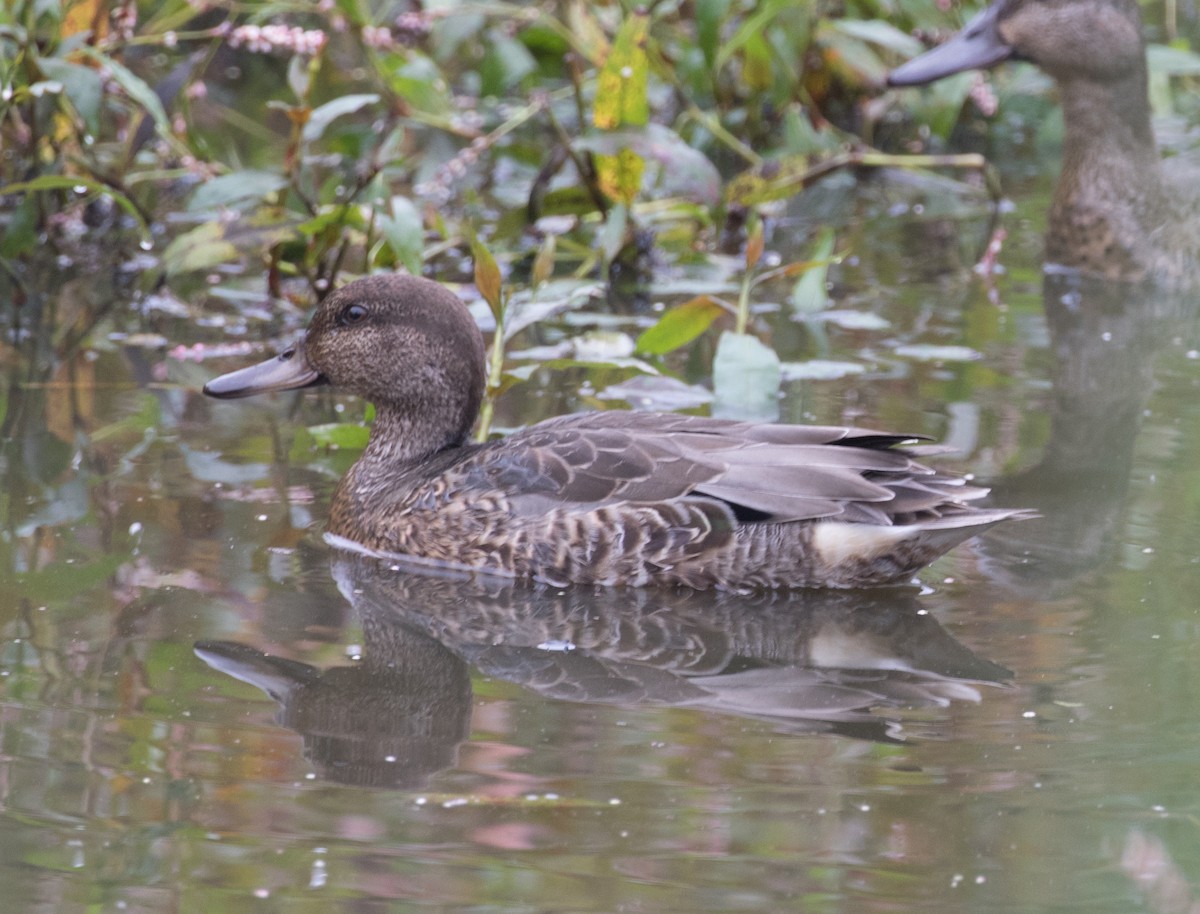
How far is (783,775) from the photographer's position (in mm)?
4105

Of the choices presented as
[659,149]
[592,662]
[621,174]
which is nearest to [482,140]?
[621,174]

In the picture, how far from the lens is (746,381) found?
266 inches

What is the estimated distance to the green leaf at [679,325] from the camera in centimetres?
671

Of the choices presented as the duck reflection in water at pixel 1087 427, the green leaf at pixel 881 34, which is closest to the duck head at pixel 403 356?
the duck reflection in water at pixel 1087 427

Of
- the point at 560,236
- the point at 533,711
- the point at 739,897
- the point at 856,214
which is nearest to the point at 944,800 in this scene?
the point at 739,897

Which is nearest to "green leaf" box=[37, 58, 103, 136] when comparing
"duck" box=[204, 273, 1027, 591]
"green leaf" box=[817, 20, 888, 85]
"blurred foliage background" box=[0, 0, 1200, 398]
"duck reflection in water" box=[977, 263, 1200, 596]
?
"blurred foliage background" box=[0, 0, 1200, 398]

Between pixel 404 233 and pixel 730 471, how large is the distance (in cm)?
222

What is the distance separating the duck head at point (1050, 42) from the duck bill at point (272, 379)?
4576mm

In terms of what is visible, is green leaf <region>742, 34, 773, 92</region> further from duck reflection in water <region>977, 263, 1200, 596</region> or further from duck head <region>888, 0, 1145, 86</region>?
duck reflection in water <region>977, 263, 1200, 596</region>

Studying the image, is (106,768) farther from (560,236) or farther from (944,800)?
(560,236)

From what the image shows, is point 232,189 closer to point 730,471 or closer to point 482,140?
point 482,140

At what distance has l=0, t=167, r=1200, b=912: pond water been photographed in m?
3.69

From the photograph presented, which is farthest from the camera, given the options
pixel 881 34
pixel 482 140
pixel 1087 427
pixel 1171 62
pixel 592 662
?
pixel 1171 62

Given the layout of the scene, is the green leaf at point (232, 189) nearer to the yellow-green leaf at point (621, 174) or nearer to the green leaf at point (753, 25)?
the yellow-green leaf at point (621, 174)
